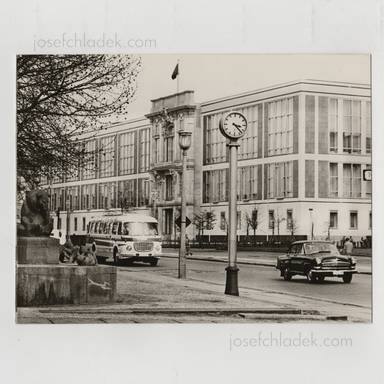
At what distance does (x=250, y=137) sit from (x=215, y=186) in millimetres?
886

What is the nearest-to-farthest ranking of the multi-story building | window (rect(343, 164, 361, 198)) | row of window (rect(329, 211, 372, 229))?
window (rect(343, 164, 361, 198)) → row of window (rect(329, 211, 372, 229)) → the multi-story building

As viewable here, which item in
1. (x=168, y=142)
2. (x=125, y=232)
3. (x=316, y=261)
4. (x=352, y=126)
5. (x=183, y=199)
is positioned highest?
(x=352, y=126)

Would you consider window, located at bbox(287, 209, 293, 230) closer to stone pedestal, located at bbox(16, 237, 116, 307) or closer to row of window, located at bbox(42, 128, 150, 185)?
row of window, located at bbox(42, 128, 150, 185)

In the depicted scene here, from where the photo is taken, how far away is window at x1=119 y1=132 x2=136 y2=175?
662 inches

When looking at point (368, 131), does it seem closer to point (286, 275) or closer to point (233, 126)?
point (233, 126)

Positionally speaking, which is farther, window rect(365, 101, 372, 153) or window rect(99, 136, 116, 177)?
window rect(99, 136, 116, 177)

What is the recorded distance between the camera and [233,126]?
16.9m

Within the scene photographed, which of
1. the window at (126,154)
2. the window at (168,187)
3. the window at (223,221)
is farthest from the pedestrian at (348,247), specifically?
the window at (126,154)

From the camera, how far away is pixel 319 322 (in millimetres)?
15477

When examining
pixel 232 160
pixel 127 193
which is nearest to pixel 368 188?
pixel 232 160

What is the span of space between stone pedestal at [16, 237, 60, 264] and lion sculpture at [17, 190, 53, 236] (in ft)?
0.33

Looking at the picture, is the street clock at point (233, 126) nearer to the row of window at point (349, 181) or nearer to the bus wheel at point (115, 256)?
the row of window at point (349, 181)

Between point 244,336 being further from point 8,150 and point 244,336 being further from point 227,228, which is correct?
point 8,150

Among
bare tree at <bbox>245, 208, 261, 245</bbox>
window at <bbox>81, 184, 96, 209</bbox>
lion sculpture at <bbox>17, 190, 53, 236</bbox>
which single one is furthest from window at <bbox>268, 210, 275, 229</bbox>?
lion sculpture at <bbox>17, 190, 53, 236</bbox>
